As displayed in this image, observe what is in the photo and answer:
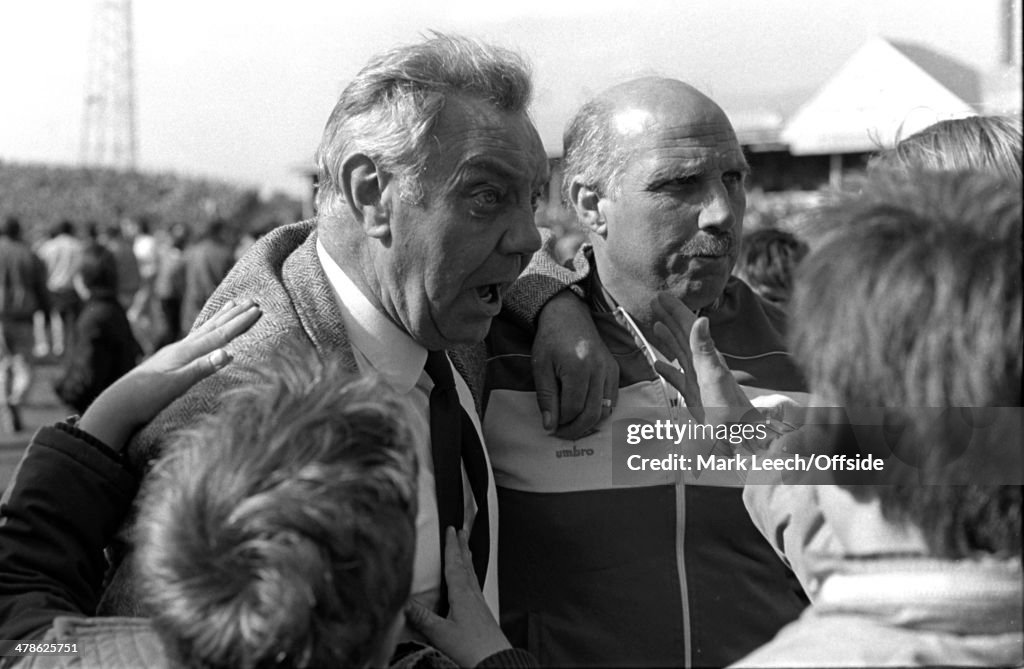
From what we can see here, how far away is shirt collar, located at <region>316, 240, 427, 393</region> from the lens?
2.09 meters

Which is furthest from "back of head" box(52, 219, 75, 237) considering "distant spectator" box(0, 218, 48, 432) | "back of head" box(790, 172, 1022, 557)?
"back of head" box(790, 172, 1022, 557)

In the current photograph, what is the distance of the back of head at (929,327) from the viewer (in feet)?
Result: 3.62

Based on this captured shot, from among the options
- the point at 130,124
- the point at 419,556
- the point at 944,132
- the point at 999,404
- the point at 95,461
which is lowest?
the point at 419,556

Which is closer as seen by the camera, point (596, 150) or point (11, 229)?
point (596, 150)

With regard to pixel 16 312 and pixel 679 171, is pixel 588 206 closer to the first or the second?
pixel 679 171

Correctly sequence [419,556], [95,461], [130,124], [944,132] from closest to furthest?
[95,461] < [419,556] < [944,132] < [130,124]

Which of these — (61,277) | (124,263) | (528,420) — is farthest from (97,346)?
(124,263)

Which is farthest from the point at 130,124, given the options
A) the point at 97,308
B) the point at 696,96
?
the point at 696,96

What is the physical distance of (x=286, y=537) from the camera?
1.15m

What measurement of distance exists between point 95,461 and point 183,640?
0.66 metres

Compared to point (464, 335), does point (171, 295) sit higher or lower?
higher

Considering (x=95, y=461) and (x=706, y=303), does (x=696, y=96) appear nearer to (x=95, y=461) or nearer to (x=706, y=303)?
(x=706, y=303)

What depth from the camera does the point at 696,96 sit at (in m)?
2.58

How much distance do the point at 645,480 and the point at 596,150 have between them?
0.81 metres
